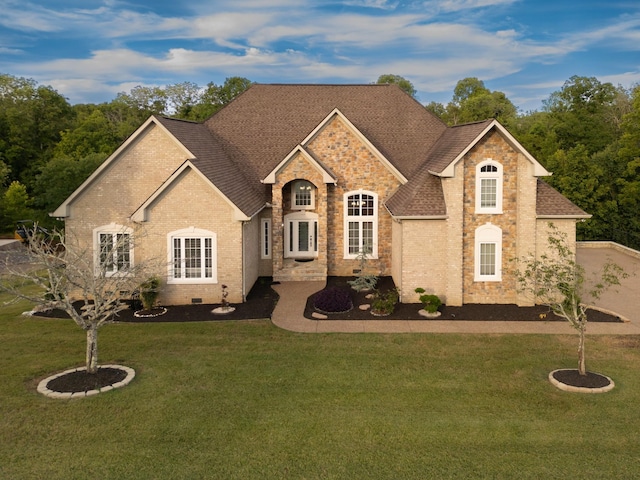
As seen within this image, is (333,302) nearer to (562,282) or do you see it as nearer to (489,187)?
(489,187)

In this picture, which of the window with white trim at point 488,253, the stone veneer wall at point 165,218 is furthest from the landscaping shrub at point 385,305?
the stone veneer wall at point 165,218

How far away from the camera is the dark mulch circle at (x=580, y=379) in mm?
13595

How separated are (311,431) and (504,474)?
3.96m

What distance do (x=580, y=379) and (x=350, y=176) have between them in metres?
16.2

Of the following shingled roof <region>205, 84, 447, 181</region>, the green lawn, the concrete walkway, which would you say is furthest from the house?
the green lawn

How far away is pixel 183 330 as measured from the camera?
18594mm

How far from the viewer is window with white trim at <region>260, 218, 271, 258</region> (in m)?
27.4

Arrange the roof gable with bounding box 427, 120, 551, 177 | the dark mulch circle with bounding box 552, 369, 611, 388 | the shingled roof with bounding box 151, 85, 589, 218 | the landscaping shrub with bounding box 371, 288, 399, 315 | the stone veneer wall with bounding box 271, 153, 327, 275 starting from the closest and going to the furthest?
the dark mulch circle with bounding box 552, 369, 611, 388
the landscaping shrub with bounding box 371, 288, 399, 315
the roof gable with bounding box 427, 120, 551, 177
the shingled roof with bounding box 151, 85, 589, 218
the stone veneer wall with bounding box 271, 153, 327, 275

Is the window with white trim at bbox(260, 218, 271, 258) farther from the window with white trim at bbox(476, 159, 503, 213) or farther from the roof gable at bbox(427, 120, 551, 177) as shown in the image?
the window with white trim at bbox(476, 159, 503, 213)

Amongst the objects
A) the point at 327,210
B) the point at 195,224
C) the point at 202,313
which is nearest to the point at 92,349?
the point at 202,313

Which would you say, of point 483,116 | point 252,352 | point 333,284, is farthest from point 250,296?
point 483,116

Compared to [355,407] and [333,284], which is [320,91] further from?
[355,407]

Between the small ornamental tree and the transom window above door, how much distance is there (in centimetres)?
1130

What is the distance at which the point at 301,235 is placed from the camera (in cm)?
2836
